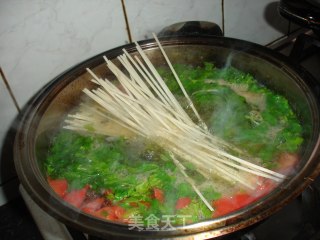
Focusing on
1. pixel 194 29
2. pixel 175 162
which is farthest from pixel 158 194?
pixel 194 29

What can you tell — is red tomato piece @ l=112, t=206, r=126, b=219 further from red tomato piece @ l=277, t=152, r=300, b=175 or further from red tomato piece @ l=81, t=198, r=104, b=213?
Result: red tomato piece @ l=277, t=152, r=300, b=175

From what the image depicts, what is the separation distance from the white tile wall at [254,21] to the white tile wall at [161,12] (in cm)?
21

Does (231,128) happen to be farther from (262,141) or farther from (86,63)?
(86,63)

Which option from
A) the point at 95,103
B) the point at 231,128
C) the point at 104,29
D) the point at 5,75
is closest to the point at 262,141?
the point at 231,128

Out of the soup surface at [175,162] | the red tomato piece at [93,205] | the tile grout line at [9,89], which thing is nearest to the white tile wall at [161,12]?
the soup surface at [175,162]

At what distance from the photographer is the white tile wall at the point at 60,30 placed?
216 cm

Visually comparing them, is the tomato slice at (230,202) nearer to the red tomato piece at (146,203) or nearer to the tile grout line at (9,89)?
the red tomato piece at (146,203)

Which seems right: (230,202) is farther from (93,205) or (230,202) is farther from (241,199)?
(93,205)

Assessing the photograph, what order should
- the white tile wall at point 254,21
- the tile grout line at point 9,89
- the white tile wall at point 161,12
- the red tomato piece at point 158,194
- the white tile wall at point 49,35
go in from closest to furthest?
1. the red tomato piece at point 158,194
2. the white tile wall at point 49,35
3. the tile grout line at point 9,89
4. the white tile wall at point 161,12
5. the white tile wall at point 254,21

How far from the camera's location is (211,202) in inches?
59.4

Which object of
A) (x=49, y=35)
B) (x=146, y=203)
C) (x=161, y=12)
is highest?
(x=49, y=35)

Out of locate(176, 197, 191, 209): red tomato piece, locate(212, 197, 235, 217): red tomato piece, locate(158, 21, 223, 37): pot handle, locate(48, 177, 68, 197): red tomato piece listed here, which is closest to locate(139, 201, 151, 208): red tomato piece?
locate(176, 197, 191, 209): red tomato piece

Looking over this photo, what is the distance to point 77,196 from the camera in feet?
5.40

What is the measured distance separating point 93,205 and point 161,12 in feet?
5.61
